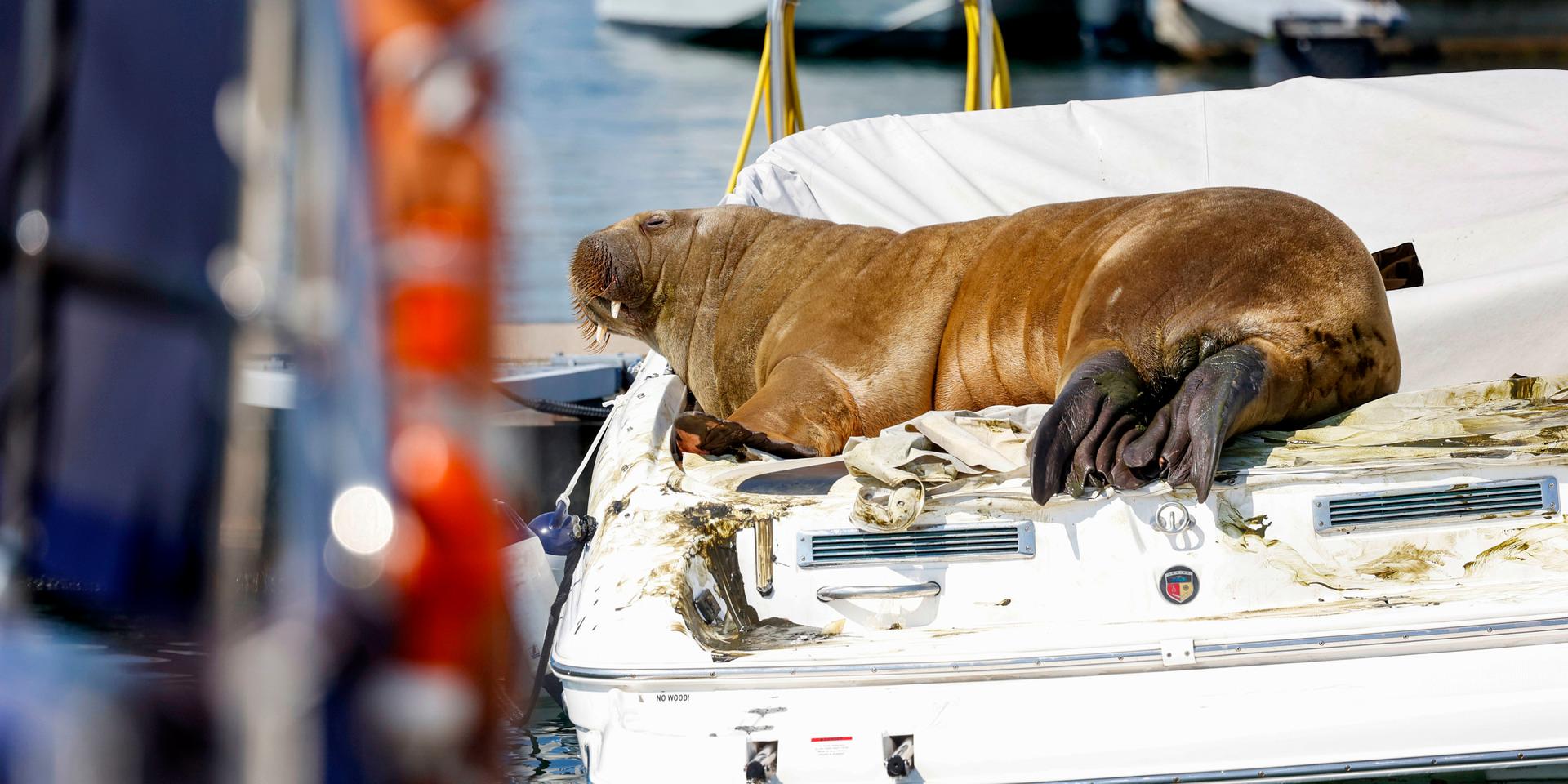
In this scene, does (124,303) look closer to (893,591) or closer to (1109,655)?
(1109,655)

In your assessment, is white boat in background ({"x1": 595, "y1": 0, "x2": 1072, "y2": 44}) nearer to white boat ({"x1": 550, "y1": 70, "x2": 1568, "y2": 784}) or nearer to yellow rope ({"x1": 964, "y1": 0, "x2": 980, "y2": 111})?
yellow rope ({"x1": 964, "y1": 0, "x2": 980, "y2": 111})

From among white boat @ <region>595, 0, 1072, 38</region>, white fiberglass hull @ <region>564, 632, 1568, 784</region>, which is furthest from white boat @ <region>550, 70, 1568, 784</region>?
white boat @ <region>595, 0, 1072, 38</region>

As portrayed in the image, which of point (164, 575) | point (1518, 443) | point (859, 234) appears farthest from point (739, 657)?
point (859, 234)

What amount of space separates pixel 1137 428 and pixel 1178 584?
341 millimetres

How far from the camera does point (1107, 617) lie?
2.25 meters

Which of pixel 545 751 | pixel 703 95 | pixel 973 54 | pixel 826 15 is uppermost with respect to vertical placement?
pixel 826 15

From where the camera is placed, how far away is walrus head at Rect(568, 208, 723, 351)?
14.0 ft

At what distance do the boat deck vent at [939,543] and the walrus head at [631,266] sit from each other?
2123 mm

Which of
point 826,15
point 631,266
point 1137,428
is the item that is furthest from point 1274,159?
point 826,15

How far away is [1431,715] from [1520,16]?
91.1 feet

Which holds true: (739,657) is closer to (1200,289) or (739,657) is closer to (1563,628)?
(1563,628)

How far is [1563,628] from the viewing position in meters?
1.98

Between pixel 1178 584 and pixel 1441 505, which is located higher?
pixel 1441 505

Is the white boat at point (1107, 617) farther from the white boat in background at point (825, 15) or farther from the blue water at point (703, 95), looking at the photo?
the white boat in background at point (825, 15)
